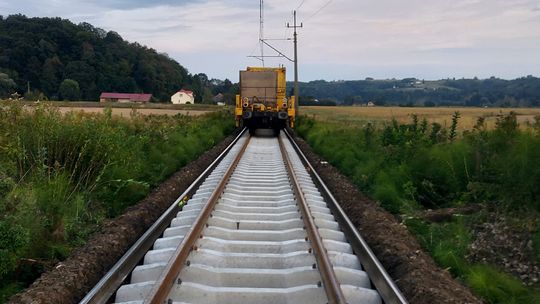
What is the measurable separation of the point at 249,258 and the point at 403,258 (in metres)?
1.78

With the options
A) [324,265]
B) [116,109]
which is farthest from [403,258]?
[116,109]

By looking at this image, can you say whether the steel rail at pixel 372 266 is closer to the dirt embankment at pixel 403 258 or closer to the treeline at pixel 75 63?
the dirt embankment at pixel 403 258

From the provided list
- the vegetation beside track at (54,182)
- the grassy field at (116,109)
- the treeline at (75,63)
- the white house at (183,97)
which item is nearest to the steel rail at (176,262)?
the vegetation beside track at (54,182)

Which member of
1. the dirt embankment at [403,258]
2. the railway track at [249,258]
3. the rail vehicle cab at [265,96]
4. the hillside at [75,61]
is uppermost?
the hillside at [75,61]

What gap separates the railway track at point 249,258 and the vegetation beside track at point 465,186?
1122mm

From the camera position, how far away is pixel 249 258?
640 centimetres

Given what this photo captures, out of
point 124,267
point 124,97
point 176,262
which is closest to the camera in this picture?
point 176,262

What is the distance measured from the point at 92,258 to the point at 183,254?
114cm

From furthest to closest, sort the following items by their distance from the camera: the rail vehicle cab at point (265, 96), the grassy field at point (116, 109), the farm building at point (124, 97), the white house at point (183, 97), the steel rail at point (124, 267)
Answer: the white house at point (183, 97) < the farm building at point (124, 97) < the rail vehicle cab at point (265, 96) < the grassy field at point (116, 109) < the steel rail at point (124, 267)

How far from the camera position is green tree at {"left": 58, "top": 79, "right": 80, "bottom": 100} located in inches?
3226

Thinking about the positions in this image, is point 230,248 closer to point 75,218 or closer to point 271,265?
point 271,265

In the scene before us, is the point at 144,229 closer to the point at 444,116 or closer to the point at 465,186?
the point at 465,186

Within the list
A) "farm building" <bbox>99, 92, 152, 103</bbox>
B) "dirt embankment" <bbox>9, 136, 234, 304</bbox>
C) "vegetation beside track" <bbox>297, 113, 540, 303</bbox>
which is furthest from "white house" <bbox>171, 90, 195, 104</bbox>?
"dirt embankment" <bbox>9, 136, 234, 304</bbox>

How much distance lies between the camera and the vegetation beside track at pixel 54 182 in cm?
624
